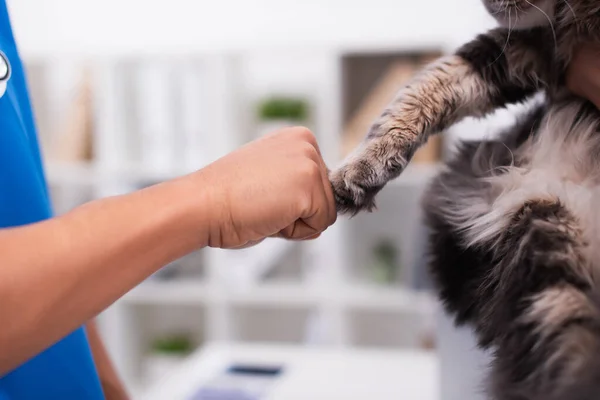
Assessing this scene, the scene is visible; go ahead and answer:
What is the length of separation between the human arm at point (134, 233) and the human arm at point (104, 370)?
324 millimetres

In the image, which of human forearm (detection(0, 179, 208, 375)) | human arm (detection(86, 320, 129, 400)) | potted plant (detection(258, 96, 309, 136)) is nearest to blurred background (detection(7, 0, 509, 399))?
potted plant (detection(258, 96, 309, 136))

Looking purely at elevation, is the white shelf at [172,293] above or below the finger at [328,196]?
below

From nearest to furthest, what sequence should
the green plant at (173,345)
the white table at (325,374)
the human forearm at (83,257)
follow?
the human forearm at (83,257) < the white table at (325,374) < the green plant at (173,345)

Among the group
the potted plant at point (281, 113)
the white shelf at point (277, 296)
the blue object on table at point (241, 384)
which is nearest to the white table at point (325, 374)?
the blue object on table at point (241, 384)

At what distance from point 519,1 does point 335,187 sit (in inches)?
10.8

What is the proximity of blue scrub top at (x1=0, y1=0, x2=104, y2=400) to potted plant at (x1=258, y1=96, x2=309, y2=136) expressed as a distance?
1771mm

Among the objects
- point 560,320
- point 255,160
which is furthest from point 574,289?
point 255,160

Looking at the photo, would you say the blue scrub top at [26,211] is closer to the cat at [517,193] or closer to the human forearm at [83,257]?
the human forearm at [83,257]

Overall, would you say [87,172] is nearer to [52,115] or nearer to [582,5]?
[52,115]

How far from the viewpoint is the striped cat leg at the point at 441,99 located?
612 mm

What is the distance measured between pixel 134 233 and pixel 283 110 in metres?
2.01

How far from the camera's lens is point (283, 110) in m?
2.46

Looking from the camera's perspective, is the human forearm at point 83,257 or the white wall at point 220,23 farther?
the white wall at point 220,23

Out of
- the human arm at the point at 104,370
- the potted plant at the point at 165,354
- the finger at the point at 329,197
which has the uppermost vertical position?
the finger at the point at 329,197
